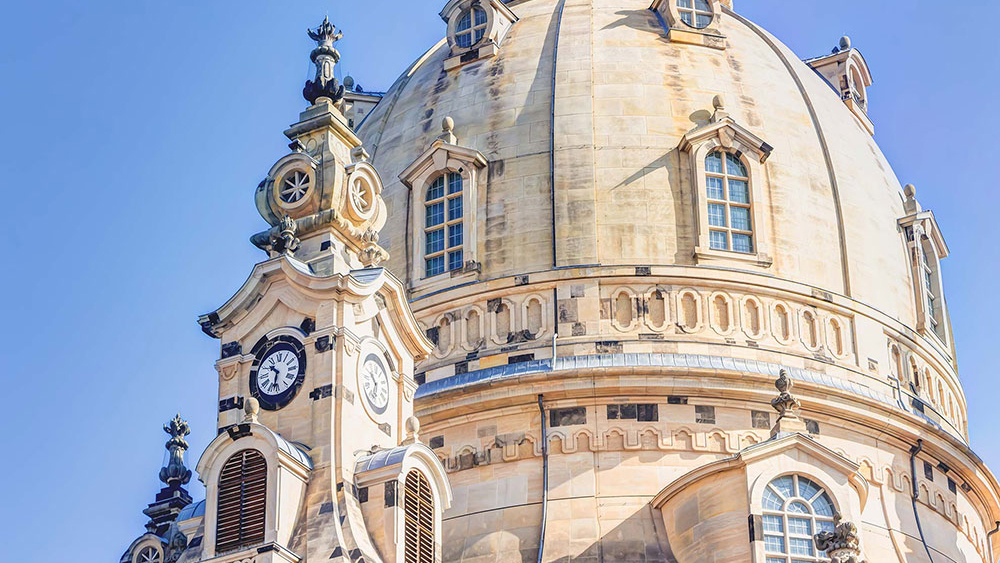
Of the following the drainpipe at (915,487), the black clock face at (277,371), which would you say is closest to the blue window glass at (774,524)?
the drainpipe at (915,487)

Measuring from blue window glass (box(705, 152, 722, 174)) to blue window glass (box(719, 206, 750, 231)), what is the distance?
997mm

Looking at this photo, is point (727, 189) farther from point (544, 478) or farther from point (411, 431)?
point (411, 431)

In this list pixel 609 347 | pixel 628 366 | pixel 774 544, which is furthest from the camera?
pixel 609 347

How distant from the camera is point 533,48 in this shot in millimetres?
54781

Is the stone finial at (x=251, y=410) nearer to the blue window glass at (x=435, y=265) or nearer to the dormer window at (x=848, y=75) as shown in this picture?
the blue window glass at (x=435, y=265)

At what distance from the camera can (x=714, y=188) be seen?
51875 mm

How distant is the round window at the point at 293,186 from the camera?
45.7 metres

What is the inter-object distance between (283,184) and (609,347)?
840 centimetres

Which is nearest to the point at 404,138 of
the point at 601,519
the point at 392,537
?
the point at 601,519

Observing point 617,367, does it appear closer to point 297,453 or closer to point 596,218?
point 596,218

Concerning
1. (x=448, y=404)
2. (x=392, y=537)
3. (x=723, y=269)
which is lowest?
(x=392, y=537)

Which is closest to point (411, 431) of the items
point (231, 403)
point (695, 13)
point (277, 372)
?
point (277, 372)

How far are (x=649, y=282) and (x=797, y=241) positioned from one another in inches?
155

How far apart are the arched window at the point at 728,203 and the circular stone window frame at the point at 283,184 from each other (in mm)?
10227
